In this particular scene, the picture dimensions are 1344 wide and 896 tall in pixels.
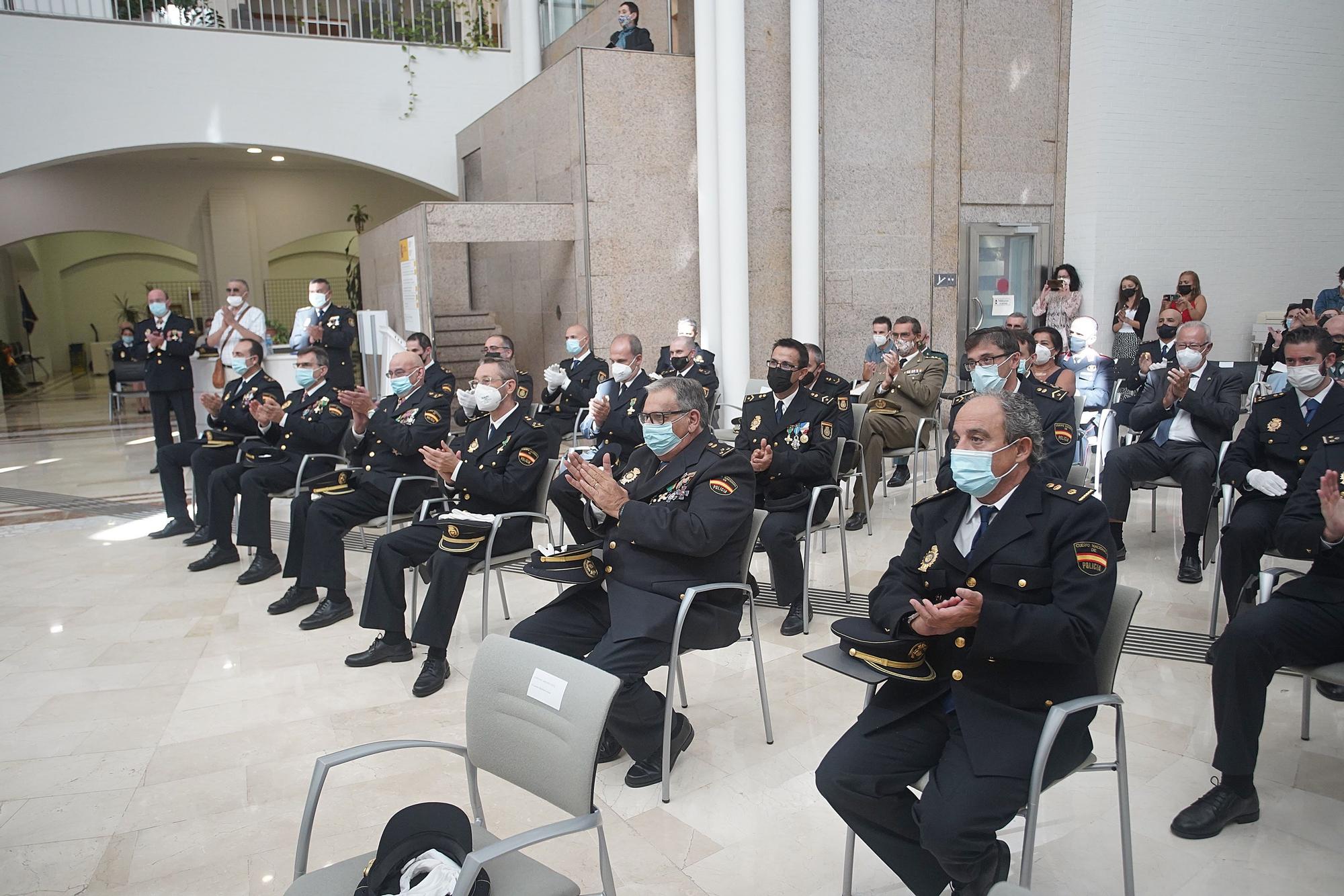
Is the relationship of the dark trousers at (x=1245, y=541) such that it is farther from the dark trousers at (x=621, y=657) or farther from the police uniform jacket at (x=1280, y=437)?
the dark trousers at (x=621, y=657)

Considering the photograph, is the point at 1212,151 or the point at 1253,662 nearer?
the point at 1253,662

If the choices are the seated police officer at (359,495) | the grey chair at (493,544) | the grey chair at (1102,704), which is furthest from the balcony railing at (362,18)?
the grey chair at (1102,704)

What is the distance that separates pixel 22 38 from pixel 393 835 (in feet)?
39.2

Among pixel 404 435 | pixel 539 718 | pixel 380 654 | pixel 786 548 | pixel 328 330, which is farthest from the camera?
pixel 328 330

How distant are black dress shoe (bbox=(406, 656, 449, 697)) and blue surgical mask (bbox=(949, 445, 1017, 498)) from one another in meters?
2.40

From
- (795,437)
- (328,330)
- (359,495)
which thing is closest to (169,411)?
(328,330)

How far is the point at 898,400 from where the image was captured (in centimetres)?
655

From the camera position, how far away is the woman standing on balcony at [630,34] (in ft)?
29.7

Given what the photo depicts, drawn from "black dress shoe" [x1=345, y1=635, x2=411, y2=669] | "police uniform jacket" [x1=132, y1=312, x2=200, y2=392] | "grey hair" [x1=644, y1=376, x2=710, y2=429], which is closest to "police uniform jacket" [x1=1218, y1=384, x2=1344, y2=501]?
"grey hair" [x1=644, y1=376, x2=710, y2=429]

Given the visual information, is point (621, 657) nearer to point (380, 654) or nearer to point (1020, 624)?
point (1020, 624)

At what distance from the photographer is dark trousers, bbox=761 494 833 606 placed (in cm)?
435

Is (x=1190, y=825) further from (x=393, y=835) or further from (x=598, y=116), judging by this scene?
(x=598, y=116)

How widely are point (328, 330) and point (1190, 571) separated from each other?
7231 mm

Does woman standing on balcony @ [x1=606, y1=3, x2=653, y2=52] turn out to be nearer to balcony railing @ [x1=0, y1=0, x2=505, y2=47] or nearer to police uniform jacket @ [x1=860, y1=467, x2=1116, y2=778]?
balcony railing @ [x1=0, y1=0, x2=505, y2=47]
